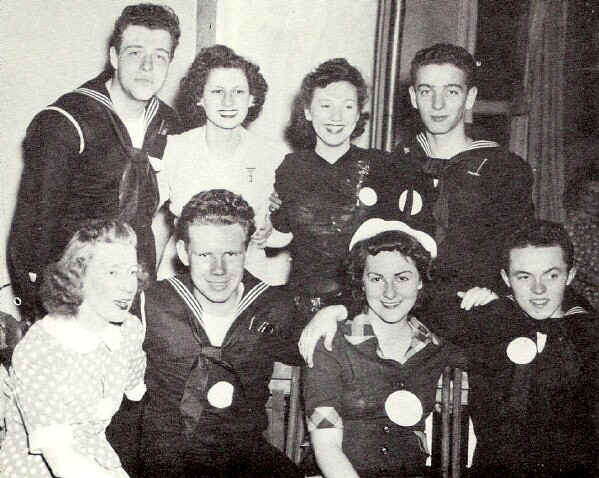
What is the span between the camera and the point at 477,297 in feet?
4.61

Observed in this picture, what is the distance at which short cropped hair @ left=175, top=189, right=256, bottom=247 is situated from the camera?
4.58ft

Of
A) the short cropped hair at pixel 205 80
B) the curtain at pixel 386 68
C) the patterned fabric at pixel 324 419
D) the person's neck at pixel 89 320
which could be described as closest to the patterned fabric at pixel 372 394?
the patterned fabric at pixel 324 419

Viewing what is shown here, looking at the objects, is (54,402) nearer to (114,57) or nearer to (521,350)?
(114,57)

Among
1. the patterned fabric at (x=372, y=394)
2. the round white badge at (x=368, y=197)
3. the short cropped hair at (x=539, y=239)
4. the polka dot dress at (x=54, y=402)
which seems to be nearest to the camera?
the polka dot dress at (x=54, y=402)

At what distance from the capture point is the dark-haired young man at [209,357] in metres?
1.35

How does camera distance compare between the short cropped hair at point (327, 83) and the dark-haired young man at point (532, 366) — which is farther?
the short cropped hair at point (327, 83)

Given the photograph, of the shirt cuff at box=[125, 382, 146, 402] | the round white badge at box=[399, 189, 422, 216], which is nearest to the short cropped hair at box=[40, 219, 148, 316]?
the shirt cuff at box=[125, 382, 146, 402]

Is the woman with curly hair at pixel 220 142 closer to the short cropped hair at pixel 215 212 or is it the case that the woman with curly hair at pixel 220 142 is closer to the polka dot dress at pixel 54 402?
the short cropped hair at pixel 215 212

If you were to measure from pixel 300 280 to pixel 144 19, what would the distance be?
2.24 feet

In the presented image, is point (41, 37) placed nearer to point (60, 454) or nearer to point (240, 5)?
point (240, 5)

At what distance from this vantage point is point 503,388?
1.41m

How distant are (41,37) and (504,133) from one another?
4.44 feet

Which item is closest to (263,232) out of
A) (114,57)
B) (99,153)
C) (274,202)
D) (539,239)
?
(274,202)

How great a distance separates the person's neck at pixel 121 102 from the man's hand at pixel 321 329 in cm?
62
